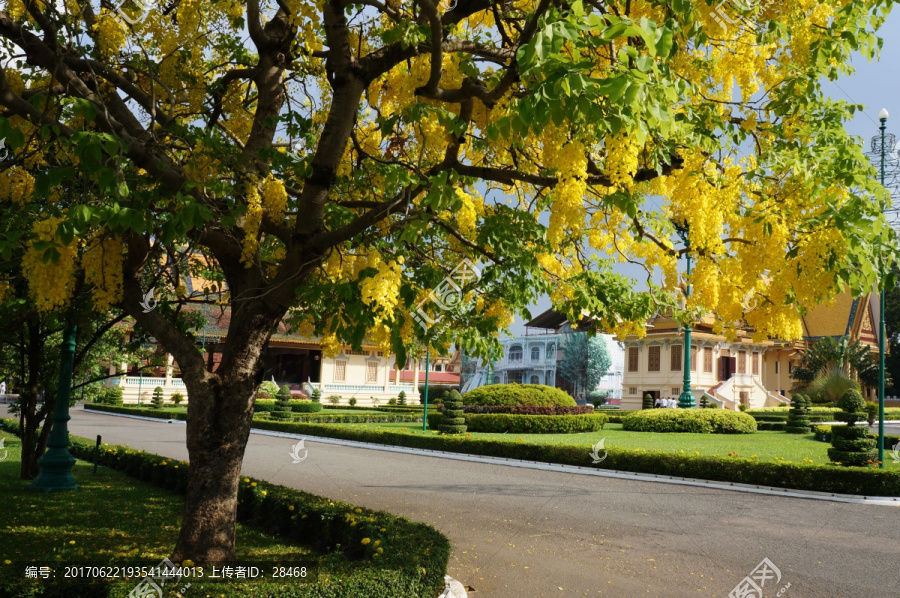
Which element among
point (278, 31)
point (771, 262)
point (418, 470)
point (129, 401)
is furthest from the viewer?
point (129, 401)

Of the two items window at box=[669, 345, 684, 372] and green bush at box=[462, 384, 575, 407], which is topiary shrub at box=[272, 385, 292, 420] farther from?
window at box=[669, 345, 684, 372]

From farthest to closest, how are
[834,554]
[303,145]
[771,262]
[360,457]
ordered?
[360,457] → [834,554] → [303,145] → [771,262]

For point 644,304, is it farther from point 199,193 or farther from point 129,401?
point 129,401

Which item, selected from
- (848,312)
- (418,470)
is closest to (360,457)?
(418,470)

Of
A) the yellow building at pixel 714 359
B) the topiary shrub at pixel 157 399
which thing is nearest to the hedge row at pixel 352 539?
the topiary shrub at pixel 157 399

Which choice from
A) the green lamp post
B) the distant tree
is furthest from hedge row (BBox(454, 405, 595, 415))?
the distant tree

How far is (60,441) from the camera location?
32.4 feet

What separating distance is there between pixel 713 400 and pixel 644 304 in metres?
34.5

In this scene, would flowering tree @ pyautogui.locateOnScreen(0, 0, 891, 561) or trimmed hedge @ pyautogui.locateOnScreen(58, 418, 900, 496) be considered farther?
trimmed hedge @ pyautogui.locateOnScreen(58, 418, 900, 496)

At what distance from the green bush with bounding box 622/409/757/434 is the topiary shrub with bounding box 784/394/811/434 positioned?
1498 millimetres

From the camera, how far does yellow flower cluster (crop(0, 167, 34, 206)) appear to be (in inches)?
222

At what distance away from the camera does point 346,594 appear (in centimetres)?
445

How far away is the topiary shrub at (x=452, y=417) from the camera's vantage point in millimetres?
21109

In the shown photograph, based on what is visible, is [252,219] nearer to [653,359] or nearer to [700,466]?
[700,466]
